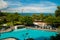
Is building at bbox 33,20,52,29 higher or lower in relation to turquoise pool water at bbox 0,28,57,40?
higher

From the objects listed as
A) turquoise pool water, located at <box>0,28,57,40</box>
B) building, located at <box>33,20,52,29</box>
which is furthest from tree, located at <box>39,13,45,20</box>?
turquoise pool water, located at <box>0,28,57,40</box>

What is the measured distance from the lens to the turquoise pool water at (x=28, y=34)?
4750mm

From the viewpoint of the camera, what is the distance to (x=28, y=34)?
479 centimetres

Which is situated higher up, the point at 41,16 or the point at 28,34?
the point at 41,16

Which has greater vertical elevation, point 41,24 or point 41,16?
point 41,16

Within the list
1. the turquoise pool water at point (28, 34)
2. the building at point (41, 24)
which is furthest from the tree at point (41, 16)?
the turquoise pool water at point (28, 34)

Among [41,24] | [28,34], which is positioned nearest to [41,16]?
[41,24]

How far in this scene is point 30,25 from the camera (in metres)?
4.84

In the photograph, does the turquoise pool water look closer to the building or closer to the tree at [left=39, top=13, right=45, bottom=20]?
the building

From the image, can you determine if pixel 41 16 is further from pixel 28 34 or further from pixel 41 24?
pixel 28 34

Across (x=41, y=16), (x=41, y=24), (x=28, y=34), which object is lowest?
(x=28, y=34)

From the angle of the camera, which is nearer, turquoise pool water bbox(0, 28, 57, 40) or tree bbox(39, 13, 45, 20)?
turquoise pool water bbox(0, 28, 57, 40)

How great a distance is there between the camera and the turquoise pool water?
4.75 m

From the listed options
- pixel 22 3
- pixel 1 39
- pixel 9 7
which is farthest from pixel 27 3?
pixel 1 39
